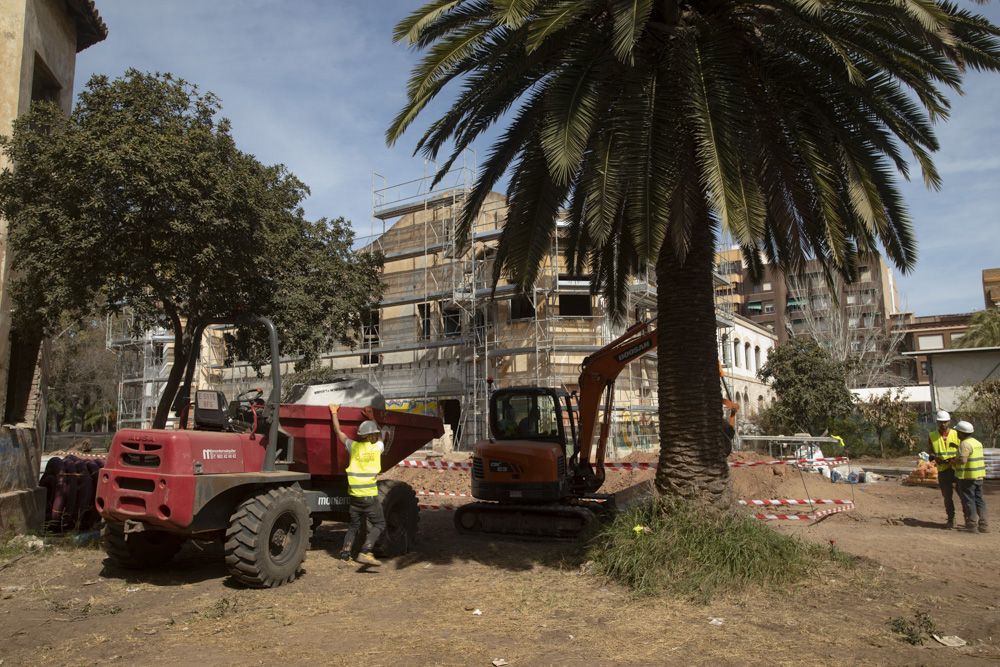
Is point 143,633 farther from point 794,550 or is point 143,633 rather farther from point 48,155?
point 48,155

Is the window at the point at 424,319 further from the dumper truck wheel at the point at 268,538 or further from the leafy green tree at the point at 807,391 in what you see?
the dumper truck wheel at the point at 268,538

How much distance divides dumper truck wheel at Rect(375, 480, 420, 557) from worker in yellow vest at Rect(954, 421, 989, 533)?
891cm

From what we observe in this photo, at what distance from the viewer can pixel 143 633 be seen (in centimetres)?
645

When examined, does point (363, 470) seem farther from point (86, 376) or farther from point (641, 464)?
point (86, 376)

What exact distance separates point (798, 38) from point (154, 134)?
911cm

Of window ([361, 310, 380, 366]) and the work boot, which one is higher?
window ([361, 310, 380, 366])

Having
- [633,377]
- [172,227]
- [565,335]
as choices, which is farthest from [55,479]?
[633,377]

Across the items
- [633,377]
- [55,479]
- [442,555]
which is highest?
[633,377]

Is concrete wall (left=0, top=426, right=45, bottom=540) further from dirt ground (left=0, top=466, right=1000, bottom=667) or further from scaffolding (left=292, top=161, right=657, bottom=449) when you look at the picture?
scaffolding (left=292, top=161, right=657, bottom=449)

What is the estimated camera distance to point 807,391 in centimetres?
3044

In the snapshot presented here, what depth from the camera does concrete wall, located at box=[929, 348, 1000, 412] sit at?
27406 mm

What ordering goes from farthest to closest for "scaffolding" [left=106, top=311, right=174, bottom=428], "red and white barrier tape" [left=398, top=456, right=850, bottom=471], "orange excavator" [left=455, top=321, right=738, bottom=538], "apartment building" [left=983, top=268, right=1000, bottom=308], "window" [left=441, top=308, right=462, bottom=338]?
1. "apartment building" [left=983, top=268, right=1000, bottom=308]
2. "scaffolding" [left=106, top=311, right=174, bottom=428]
3. "window" [left=441, top=308, right=462, bottom=338]
4. "red and white barrier tape" [left=398, top=456, right=850, bottom=471]
5. "orange excavator" [left=455, top=321, right=738, bottom=538]

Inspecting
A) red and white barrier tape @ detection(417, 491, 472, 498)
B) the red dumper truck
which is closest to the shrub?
the red dumper truck

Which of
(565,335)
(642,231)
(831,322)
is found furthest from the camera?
(831,322)
